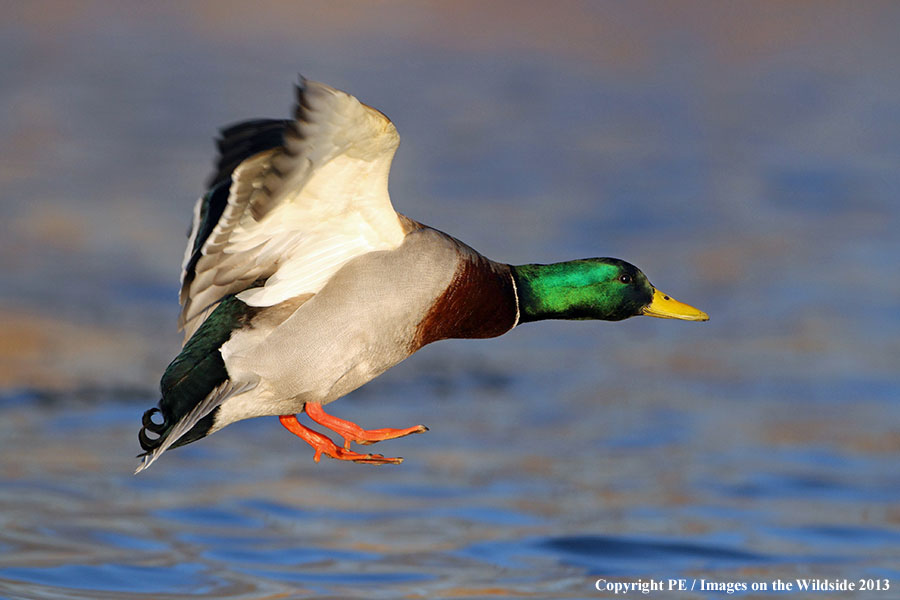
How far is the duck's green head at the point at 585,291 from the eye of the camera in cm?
572

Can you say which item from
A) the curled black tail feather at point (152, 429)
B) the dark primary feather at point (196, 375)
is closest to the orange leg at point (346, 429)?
the dark primary feather at point (196, 375)

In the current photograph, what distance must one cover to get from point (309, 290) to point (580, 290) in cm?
112

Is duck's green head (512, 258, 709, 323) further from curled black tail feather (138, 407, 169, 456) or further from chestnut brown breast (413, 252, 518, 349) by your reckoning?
curled black tail feather (138, 407, 169, 456)

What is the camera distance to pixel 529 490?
11422 millimetres

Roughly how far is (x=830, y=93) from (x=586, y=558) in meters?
13.4

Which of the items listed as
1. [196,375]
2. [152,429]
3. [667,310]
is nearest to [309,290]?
[196,375]

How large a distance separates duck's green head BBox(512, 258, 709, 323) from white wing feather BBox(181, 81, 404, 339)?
670 mm

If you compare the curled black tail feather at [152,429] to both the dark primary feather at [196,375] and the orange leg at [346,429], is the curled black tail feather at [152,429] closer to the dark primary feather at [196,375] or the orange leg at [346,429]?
the dark primary feather at [196,375]

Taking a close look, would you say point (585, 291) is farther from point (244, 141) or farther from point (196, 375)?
point (196, 375)

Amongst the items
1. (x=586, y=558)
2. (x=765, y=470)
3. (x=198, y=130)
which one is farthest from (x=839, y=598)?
(x=198, y=130)

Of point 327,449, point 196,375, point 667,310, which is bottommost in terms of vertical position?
point 327,449

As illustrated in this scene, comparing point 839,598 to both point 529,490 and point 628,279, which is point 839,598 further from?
point 628,279

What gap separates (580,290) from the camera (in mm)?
5789

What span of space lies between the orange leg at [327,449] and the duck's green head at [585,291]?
0.89 meters
